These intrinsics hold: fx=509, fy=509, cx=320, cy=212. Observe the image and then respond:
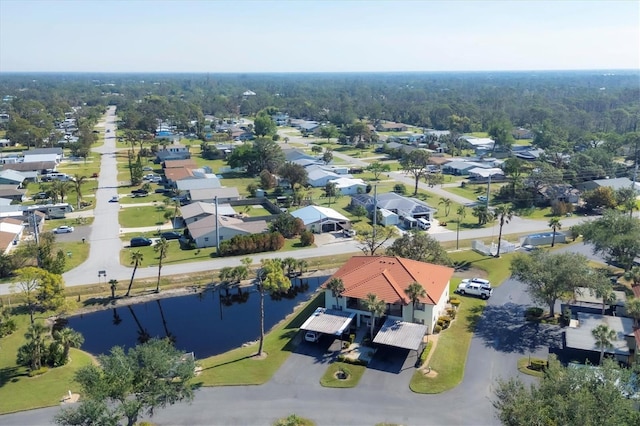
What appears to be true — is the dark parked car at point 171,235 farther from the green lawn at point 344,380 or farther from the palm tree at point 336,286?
the green lawn at point 344,380

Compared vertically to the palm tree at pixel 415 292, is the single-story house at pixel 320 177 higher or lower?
lower

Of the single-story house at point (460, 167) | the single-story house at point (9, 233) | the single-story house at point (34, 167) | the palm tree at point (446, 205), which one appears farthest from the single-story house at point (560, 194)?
the single-story house at point (34, 167)

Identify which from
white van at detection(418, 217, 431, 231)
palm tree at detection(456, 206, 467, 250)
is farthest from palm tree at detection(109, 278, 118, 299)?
white van at detection(418, 217, 431, 231)

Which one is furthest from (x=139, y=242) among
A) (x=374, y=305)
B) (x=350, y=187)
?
(x=350, y=187)

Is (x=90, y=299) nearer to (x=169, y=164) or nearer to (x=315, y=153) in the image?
(x=169, y=164)

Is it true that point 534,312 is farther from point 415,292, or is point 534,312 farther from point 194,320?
point 194,320

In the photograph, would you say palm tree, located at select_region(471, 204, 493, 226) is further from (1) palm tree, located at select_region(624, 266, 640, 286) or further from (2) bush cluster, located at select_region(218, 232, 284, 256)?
(2) bush cluster, located at select_region(218, 232, 284, 256)
